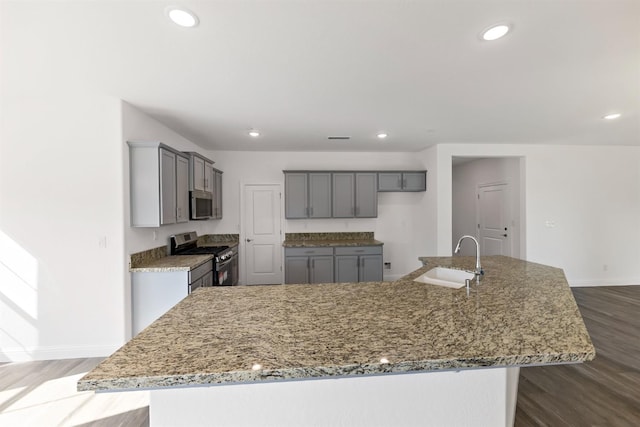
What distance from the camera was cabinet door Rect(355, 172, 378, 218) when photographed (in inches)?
199

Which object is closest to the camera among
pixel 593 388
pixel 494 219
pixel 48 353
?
pixel 593 388

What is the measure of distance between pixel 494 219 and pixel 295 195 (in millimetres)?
4181

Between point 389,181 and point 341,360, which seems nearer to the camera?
point 341,360

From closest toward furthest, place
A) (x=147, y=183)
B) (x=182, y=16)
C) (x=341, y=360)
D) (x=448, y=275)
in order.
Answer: (x=341, y=360) < (x=182, y=16) < (x=448, y=275) < (x=147, y=183)

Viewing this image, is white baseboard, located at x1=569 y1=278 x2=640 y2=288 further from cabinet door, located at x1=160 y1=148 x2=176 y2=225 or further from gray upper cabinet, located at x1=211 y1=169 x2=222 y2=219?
cabinet door, located at x1=160 y1=148 x2=176 y2=225

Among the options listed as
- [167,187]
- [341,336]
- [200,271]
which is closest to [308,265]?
[200,271]

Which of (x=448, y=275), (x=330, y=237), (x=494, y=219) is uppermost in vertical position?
(x=494, y=219)

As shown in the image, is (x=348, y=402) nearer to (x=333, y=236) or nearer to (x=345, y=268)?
(x=345, y=268)

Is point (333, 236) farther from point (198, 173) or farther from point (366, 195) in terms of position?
point (198, 173)

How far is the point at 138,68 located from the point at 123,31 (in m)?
0.47

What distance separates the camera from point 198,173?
A: 382 cm

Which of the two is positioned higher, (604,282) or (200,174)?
(200,174)

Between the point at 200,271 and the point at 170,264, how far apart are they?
1.07 ft

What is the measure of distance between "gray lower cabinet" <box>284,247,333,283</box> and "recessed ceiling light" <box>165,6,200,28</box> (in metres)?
3.48
